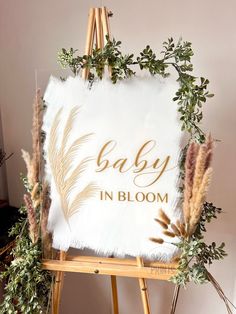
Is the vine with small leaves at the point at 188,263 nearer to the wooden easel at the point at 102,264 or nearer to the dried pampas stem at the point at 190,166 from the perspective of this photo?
the wooden easel at the point at 102,264

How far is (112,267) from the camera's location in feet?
3.15

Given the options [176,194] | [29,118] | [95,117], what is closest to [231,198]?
[176,194]

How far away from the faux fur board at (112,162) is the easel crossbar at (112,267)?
0.04 meters

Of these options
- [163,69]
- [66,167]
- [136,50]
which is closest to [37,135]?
[66,167]

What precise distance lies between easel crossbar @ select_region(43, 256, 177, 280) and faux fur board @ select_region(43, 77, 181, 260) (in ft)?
0.12

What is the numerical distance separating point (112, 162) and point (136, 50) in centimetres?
51

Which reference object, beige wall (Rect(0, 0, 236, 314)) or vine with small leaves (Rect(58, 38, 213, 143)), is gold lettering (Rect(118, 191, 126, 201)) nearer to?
vine with small leaves (Rect(58, 38, 213, 143))

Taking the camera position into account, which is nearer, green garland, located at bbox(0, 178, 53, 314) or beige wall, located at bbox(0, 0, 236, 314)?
green garland, located at bbox(0, 178, 53, 314)

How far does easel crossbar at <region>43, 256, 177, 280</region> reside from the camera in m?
0.94

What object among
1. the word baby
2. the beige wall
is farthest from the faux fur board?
the beige wall

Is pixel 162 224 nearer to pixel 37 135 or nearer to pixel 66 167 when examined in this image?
pixel 66 167

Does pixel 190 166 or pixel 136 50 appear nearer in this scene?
pixel 190 166

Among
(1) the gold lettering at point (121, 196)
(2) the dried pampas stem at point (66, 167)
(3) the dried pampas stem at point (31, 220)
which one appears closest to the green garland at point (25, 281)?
(3) the dried pampas stem at point (31, 220)

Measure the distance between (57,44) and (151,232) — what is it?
0.84 m
